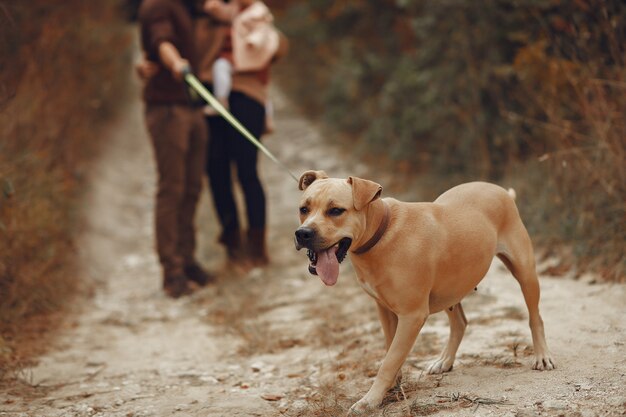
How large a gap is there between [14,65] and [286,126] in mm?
6719

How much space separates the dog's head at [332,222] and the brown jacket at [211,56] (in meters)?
Answer: 3.63

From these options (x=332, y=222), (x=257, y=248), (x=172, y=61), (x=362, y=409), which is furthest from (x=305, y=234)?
(x=257, y=248)

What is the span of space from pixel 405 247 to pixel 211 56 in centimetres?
405

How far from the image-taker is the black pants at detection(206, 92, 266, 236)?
23.0 feet

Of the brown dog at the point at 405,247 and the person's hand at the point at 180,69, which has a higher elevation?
the person's hand at the point at 180,69

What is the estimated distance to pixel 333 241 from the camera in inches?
136

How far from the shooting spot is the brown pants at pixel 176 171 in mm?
6629

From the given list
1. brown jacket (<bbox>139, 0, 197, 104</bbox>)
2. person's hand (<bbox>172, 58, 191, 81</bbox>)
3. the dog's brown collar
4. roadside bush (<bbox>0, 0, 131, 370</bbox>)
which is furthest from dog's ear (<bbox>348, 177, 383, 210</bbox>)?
brown jacket (<bbox>139, 0, 197, 104</bbox>)

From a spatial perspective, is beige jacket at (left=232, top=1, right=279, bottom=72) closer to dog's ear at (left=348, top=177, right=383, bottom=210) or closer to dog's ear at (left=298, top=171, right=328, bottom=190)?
dog's ear at (left=298, top=171, right=328, bottom=190)

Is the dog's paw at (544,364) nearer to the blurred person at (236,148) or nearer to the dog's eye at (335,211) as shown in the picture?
the dog's eye at (335,211)

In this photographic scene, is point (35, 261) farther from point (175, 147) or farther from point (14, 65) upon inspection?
point (14, 65)

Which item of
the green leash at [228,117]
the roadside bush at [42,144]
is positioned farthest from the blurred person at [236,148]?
the roadside bush at [42,144]

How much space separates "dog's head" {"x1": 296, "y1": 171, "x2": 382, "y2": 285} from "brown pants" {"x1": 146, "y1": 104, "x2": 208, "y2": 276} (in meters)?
3.31

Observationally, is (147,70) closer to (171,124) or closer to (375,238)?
(171,124)
